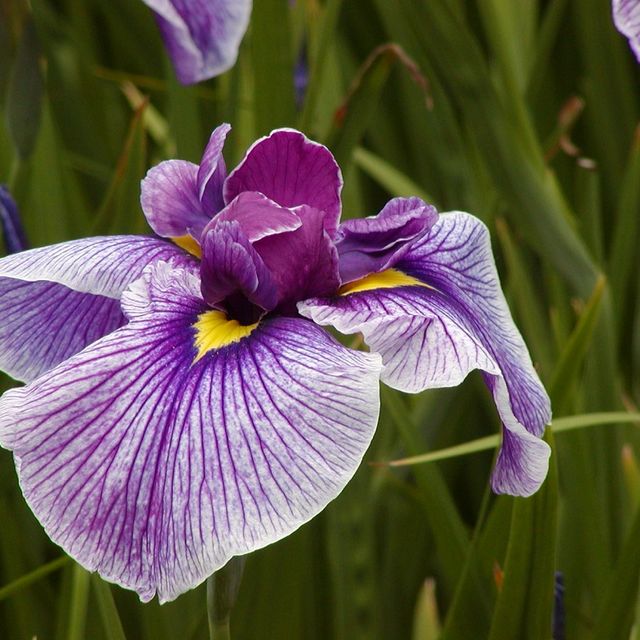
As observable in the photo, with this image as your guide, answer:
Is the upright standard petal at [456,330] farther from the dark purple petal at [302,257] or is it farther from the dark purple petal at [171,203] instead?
the dark purple petal at [171,203]

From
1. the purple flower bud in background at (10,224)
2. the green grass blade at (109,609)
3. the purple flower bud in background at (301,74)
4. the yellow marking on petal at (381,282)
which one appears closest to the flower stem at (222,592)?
the green grass blade at (109,609)

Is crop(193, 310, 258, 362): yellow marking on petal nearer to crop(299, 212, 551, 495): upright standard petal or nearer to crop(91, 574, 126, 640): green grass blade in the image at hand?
crop(299, 212, 551, 495): upright standard petal

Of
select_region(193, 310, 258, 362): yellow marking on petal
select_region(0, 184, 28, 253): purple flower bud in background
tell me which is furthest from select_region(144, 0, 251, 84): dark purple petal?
select_region(0, 184, 28, 253): purple flower bud in background

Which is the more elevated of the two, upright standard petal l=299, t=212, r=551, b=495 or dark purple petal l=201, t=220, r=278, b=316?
dark purple petal l=201, t=220, r=278, b=316

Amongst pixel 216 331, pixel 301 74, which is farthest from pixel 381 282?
pixel 301 74

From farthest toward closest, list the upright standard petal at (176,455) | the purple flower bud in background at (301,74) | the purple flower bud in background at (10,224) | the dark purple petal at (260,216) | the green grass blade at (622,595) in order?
the purple flower bud in background at (301,74) < the purple flower bud in background at (10,224) < the green grass blade at (622,595) < the dark purple petal at (260,216) < the upright standard petal at (176,455)
